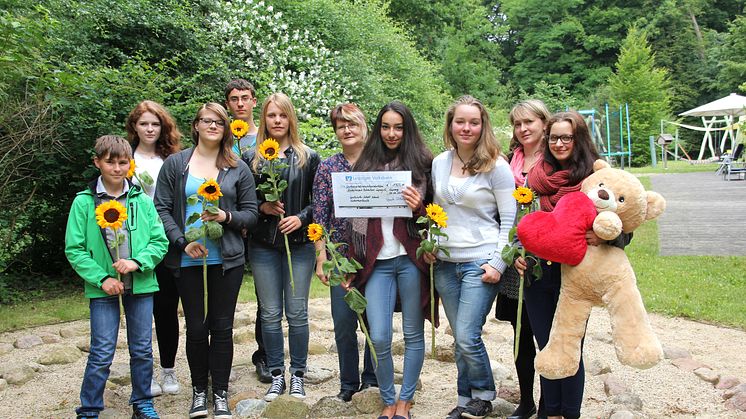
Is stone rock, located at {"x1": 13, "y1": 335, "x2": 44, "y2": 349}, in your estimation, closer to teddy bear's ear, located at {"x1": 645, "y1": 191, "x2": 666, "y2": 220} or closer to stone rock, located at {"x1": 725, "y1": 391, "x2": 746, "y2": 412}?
teddy bear's ear, located at {"x1": 645, "y1": 191, "x2": 666, "y2": 220}

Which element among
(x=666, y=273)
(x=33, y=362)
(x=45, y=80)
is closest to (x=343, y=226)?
(x=33, y=362)

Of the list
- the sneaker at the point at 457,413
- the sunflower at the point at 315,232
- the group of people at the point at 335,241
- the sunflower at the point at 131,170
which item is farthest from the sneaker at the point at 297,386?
the sunflower at the point at 131,170

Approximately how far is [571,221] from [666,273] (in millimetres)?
6112

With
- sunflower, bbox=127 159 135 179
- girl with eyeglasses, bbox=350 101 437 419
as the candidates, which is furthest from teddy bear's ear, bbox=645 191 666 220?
sunflower, bbox=127 159 135 179

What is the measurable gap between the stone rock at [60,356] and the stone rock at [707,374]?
196 inches

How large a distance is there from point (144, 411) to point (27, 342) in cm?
287

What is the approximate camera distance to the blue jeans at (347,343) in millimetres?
4164

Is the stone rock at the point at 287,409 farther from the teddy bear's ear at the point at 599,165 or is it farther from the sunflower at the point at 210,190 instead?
the teddy bear's ear at the point at 599,165

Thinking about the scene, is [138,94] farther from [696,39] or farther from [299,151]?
[696,39]

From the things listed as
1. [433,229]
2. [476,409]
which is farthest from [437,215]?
[476,409]

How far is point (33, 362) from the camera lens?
18.4 ft

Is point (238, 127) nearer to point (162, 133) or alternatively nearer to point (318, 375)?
point (162, 133)

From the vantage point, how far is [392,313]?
3816 millimetres

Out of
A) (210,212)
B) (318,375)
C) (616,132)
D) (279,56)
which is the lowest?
(318,375)
